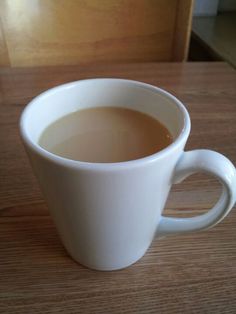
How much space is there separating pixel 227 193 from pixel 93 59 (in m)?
0.79

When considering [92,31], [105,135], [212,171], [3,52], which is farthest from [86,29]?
[212,171]

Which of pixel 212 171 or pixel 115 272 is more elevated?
pixel 212 171

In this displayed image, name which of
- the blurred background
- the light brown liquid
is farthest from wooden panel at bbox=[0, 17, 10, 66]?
the light brown liquid

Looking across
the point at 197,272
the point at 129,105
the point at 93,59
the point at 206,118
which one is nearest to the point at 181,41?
the point at 93,59

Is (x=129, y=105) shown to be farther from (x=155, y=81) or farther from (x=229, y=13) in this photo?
(x=229, y=13)

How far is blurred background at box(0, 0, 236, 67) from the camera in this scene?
36.1 inches

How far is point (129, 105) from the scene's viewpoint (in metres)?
0.40

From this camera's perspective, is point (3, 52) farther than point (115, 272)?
Yes

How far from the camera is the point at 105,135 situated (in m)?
0.37

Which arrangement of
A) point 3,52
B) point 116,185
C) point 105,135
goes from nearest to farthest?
point 116,185 → point 105,135 → point 3,52

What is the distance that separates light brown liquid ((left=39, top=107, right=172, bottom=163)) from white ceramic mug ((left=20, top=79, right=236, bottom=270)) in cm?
1

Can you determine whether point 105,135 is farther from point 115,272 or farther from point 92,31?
point 92,31

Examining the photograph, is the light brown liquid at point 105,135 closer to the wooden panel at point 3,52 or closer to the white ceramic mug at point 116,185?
the white ceramic mug at point 116,185

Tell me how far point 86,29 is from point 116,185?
0.80 meters
